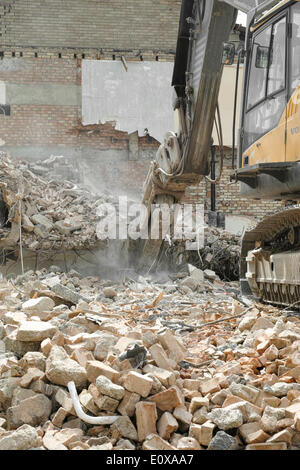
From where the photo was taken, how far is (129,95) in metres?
15.2

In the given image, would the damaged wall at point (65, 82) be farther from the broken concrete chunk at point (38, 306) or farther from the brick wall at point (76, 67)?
the broken concrete chunk at point (38, 306)

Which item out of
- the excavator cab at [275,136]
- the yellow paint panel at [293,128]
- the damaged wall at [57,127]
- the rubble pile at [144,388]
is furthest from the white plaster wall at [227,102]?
the rubble pile at [144,388]

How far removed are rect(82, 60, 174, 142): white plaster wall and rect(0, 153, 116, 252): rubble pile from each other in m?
4.97

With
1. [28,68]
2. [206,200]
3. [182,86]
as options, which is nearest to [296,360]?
A: [182,86]

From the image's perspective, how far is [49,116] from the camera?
15.1 meters

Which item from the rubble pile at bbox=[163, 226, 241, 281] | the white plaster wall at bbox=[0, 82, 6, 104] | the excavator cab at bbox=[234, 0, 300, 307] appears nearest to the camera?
the excavator cab at bbox=[234, 0, 300, 307]

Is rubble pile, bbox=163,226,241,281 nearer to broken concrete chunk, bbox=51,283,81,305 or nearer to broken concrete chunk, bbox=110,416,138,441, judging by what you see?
broken concrete chunk, bbox=51,283,81,305

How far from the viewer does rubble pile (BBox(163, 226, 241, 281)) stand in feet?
32.9

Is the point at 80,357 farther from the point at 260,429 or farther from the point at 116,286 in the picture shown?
the point at 116,286

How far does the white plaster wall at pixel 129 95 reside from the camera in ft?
49.2

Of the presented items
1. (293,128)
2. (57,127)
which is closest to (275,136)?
(293,128)

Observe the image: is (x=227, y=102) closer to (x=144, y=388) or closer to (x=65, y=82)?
(x=65, y=82)

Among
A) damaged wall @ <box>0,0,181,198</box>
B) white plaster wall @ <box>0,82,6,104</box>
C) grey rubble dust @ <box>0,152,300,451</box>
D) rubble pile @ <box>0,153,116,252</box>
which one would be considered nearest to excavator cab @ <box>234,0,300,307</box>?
grey rubble dust @ <box>0,152,300,451</box>

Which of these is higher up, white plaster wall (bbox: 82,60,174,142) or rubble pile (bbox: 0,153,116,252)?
white plaster wall (bbox: 82,60,174,142)
